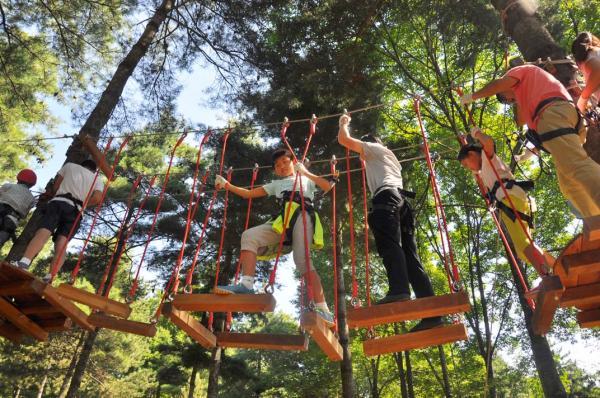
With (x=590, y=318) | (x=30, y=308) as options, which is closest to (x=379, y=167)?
(x=590, y=318)

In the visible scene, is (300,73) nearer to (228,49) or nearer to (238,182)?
(228,49)

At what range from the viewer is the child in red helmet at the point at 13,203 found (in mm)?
4254

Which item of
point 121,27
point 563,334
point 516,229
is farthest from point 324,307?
point 563,334

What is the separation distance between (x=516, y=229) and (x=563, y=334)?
12.6 metres

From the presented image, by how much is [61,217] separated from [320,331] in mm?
2802

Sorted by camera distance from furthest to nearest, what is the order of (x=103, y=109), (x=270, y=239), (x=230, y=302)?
(x=103, y=109) < (x=270, y=239) < (x=230, y=302)

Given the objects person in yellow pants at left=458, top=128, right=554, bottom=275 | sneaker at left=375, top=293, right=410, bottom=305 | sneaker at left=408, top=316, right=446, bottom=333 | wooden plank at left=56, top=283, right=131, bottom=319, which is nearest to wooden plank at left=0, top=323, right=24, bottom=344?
wooden plank at left=56, top=283, right=131, bottom=319

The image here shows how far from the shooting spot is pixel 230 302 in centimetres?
305

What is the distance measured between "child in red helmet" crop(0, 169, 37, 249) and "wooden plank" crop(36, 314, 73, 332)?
0.90 metres

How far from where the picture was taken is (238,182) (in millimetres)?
9906

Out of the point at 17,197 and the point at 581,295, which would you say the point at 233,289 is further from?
the point at 17,197

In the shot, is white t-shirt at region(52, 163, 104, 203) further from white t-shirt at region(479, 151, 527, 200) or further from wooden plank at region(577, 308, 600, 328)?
wooden plank at region(577, 308, 600, 328)

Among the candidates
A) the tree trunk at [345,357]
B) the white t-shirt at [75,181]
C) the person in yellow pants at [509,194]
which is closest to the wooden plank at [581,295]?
the person in yellow pants at [509,194]

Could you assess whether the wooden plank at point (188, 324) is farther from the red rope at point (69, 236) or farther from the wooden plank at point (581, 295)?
the wooden plank at point (581, 295)
